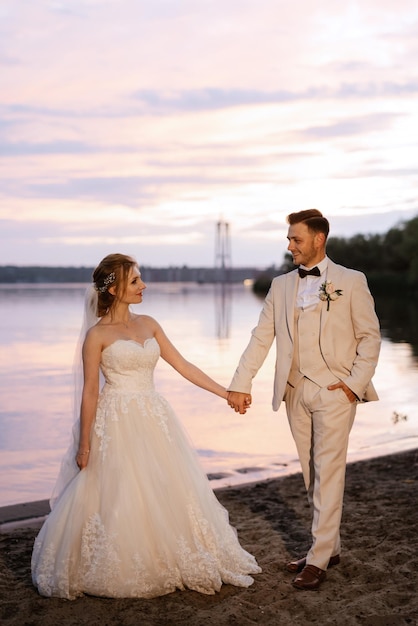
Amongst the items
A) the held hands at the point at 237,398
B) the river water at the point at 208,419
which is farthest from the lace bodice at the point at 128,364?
the river water at the point at 208,419

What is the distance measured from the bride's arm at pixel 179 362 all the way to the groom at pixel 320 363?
0.46m

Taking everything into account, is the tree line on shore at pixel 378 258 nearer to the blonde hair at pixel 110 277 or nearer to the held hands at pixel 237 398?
the held hands at pixel 237 398

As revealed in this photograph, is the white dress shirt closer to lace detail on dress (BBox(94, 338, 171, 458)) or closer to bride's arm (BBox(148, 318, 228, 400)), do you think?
bride's arm (BBox(148, 318, 228, 400))

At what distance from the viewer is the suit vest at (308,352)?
556cm

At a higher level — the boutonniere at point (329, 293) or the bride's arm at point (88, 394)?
the boutonniere at point (329, 293)

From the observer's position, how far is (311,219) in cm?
559

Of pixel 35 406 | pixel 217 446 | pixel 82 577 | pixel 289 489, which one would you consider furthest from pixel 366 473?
pixel 35 406

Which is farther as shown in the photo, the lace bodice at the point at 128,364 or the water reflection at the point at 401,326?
the water reflection at the point at 401,326

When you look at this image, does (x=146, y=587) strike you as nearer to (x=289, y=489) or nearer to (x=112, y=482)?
(x=112, y=482)

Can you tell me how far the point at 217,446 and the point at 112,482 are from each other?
5.39 meters

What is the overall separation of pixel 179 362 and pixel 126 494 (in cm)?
100

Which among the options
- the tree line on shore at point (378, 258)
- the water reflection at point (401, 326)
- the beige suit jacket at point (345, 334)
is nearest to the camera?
the beige suit jacket at point (345, 334)

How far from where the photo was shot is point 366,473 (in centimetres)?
885

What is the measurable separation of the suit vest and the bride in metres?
0.83
